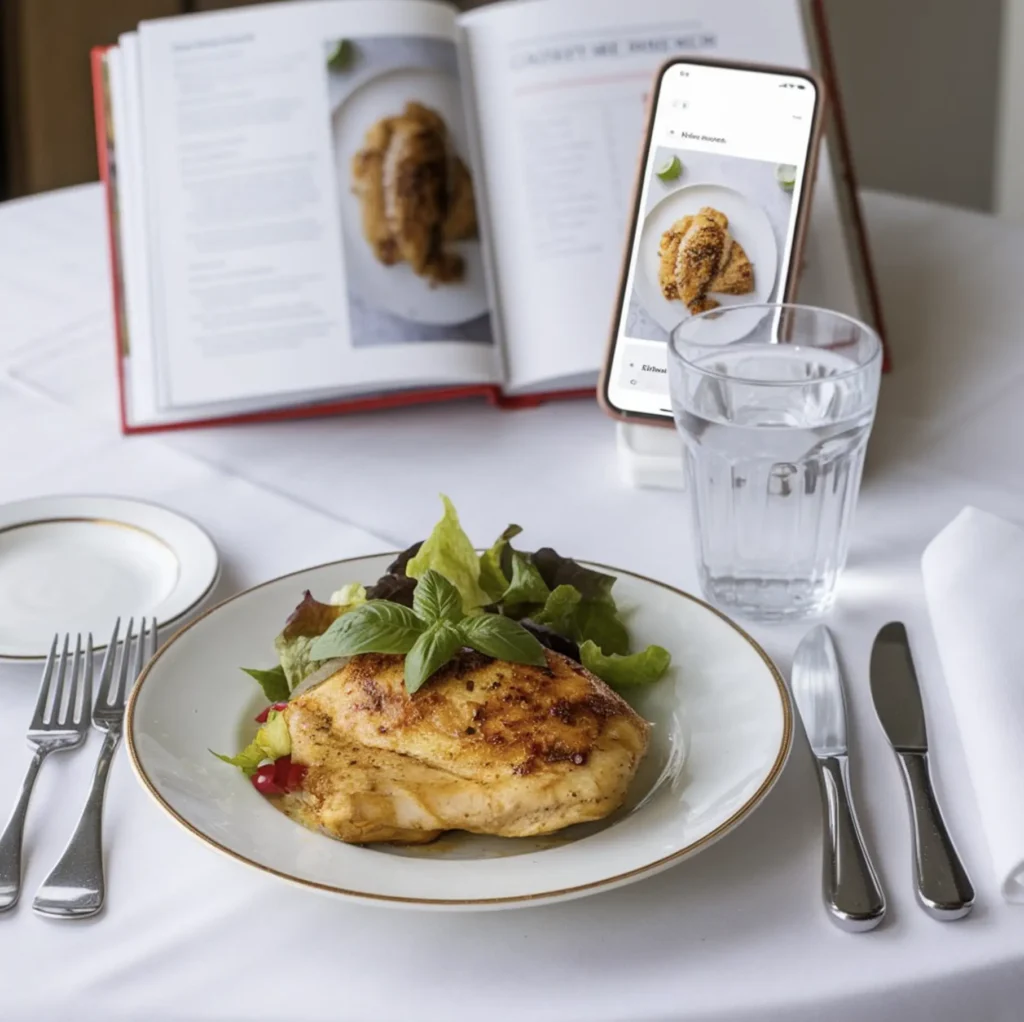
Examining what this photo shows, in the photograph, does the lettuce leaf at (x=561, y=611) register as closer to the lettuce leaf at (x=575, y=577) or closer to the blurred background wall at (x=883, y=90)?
the lettuce leaf at (x=575, y=577)

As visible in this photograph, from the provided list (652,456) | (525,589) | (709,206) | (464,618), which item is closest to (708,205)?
(709,206)

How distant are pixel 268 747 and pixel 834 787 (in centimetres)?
40

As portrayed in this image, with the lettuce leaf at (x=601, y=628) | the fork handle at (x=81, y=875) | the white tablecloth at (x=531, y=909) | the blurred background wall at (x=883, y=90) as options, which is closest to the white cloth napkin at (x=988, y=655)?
the white tablecloth at (x=531, y=909)

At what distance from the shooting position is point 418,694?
3.12 feet

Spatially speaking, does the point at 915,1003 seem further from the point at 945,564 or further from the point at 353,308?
the point at 353,308

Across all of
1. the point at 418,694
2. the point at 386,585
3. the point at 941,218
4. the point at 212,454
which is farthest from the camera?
the point at 941,218

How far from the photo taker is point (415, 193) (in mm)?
1664

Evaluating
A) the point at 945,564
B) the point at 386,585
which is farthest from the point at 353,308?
the point at 945,564

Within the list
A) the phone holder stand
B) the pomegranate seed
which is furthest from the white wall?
the pomegranate seed

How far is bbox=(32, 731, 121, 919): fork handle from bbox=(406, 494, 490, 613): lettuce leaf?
31 centimetres

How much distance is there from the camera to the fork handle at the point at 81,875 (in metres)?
0.87

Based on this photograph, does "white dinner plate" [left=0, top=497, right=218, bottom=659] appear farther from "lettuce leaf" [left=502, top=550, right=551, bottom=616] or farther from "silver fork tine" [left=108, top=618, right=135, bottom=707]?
"lettuce leaf" [left=502, top=550, right=551, bottom=616]

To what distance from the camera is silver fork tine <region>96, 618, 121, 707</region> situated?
1076 mm

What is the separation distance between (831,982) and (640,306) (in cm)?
79
